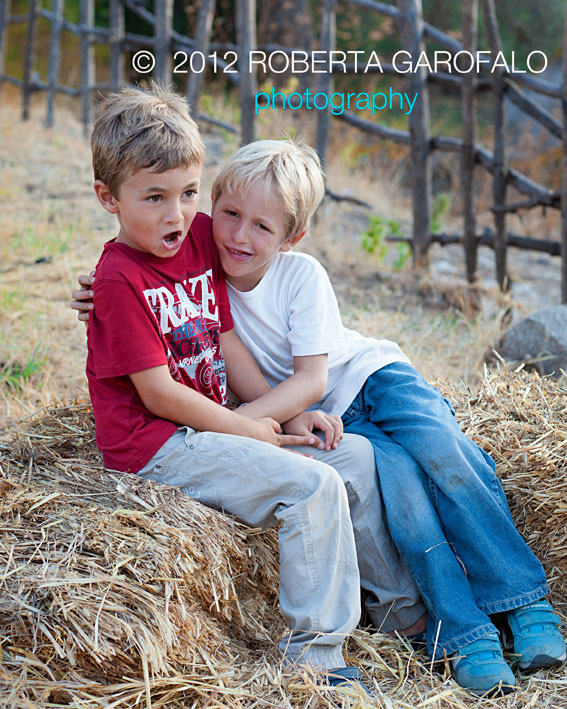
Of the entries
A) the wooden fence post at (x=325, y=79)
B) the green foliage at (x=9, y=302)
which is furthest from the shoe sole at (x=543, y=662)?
the wooden fence post at (x=325, y=79)

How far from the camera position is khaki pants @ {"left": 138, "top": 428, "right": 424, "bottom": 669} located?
1.92m

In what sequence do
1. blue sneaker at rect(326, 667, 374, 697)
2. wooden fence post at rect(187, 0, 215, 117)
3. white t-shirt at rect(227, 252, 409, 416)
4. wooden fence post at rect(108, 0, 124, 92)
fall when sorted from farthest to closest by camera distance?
wooden fence post at rect(108, 0, 124, 92) < wooden fence post at rect(187, 0, 215, 117) < white t-shirt at rect(227, 252, 409, 416) < blue sneaker at rect(326, 667, 374, 697)

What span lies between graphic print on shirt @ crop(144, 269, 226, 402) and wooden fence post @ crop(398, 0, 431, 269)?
394cm

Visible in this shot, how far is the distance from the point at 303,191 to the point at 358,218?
6569mm

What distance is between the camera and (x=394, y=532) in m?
2.19

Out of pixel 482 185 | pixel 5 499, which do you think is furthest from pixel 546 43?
pixel 5 499

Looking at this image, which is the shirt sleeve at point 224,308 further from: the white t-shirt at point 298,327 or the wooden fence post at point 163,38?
the wooden fence post at point 163,38

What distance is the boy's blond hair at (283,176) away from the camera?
223 centimetres

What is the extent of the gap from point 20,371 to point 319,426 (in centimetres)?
191

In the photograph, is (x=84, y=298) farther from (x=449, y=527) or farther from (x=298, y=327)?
(x=449, y=527)

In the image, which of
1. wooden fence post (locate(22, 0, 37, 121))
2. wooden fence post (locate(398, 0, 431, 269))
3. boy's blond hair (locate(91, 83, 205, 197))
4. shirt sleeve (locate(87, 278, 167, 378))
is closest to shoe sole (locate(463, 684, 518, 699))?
shirt sleeve (locate(87, 278, 167, 378))

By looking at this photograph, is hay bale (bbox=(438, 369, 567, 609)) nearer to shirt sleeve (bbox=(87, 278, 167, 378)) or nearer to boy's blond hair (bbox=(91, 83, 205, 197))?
shirt sleeve (bbox=(87, 278, 167, 378))

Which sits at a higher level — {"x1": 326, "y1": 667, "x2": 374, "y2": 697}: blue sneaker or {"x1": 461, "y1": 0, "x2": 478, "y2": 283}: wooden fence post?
→ {"x1": 461, "y1": 0, "x2": 478, "y2": 283}: wooden fence post

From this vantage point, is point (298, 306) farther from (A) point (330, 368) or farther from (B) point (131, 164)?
(B) point (131, 164)
